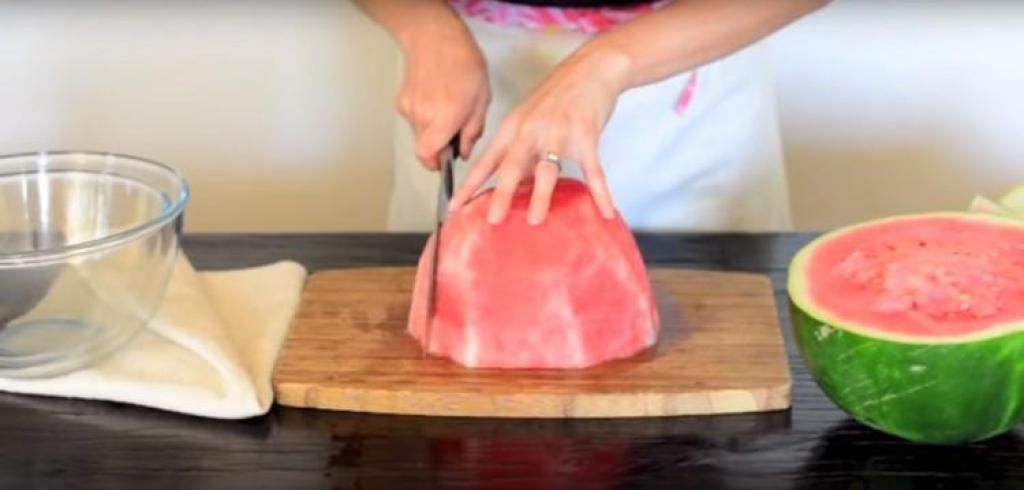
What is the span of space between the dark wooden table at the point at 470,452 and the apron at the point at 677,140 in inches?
15.9

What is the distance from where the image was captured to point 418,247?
144cm

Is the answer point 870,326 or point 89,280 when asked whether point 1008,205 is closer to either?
point 870,326

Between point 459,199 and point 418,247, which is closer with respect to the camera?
point 459,199

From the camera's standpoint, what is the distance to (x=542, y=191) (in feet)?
3.90

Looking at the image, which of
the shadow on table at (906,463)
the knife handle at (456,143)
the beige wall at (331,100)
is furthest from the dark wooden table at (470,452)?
the beige wall at (331,100)

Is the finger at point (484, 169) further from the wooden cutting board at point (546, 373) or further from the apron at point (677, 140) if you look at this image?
the apron at point (677, 140)

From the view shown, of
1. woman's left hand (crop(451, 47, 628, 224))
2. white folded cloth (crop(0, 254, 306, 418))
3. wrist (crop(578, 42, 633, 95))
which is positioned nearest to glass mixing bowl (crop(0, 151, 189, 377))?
white folded cloth (crop(0, 254, 306, 418))

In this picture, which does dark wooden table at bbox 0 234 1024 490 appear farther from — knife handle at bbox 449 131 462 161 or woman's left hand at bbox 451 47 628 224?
knife handle at bbox 449 131 462 161

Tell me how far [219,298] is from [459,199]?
0.24m

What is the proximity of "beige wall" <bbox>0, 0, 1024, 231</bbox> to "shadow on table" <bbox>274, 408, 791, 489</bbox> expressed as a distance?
87 cm

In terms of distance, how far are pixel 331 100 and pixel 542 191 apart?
→ 84cm

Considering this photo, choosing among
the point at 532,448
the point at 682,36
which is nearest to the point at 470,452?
the point at 532,448

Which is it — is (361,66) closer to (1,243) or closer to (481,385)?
(1,243)


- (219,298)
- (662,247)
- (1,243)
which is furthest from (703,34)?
(1,243)
